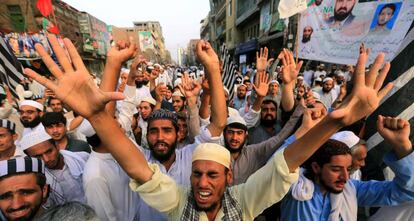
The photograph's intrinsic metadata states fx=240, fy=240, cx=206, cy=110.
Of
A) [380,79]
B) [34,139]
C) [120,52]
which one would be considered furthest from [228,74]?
[380,79]

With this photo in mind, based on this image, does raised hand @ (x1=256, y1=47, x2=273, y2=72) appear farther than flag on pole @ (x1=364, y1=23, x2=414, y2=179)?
Yes

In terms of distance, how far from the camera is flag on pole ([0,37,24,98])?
409cm

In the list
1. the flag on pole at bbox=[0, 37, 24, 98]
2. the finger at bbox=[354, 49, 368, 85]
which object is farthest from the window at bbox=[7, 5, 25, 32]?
the finger at bbox=[354, 49, 368, 85]

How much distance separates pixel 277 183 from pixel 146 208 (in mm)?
1163

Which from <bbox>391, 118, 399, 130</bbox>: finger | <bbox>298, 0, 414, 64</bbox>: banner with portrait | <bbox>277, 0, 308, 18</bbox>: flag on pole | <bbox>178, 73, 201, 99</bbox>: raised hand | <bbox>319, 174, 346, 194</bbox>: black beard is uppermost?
<bbox>277, 0, 308, 18</bbox>: flag on pole

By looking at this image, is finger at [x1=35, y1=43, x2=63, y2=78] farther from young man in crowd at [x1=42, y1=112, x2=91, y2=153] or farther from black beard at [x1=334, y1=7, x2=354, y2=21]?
black beard at [x1=334, y1=7, x2=354, y2=21]

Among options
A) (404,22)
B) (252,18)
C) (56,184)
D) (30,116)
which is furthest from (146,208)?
(252,18)

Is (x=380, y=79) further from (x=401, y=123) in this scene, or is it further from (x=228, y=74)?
(x=228, y=74)

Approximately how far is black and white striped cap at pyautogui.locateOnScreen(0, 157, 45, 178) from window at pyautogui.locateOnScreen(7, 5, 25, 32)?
60.1 ft

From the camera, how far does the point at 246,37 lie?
27672 millimetres

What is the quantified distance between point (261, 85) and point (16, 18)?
18669 millimetres

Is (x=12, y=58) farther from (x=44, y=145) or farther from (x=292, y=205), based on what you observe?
(x=292, y=205)

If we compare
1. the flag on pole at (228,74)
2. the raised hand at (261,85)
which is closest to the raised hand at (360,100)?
the raised hand at (261,85)

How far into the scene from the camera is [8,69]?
4.40m
